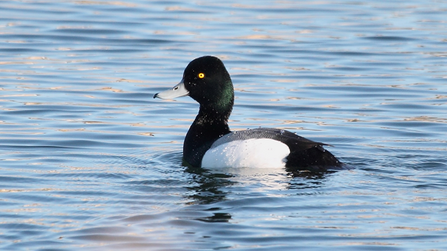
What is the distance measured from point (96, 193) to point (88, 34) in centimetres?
900

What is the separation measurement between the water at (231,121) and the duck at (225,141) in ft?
0.60

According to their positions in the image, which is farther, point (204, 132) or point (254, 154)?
point (204, 132)

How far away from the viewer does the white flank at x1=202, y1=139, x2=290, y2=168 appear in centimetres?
817

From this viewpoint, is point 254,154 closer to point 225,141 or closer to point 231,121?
point 225,141

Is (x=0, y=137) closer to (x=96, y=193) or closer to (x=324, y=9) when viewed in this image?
(x=96, y=193)

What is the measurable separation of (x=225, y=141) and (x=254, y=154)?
0.41m

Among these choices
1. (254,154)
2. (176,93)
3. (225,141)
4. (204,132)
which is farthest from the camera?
(176,93)

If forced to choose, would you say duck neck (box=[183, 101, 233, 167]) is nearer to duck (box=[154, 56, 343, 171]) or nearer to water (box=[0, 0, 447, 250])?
duck (box=[154, 56, 343, 171])

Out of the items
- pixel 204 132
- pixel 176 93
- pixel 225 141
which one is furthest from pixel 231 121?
pixel 225 141

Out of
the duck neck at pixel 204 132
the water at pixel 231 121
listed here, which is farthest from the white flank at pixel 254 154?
the duck neck at pixel 204 132

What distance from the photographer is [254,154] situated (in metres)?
8.20

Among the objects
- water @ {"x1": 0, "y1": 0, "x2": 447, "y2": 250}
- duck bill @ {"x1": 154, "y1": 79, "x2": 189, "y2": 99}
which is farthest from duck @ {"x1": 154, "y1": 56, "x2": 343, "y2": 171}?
water @ {"x1": 0, "y1": 0, "x2": 447, "y2": 250}

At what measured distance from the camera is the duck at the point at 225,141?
26.8 feet

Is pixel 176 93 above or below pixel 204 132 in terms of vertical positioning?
above
